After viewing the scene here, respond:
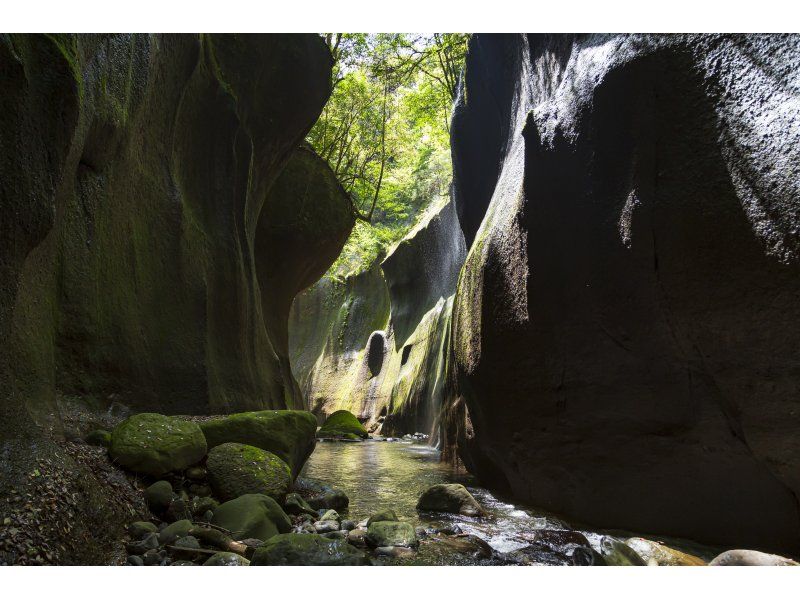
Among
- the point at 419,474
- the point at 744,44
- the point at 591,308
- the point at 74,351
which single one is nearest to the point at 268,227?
the point at 419,474

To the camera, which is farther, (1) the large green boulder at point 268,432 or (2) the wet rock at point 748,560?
(1) the large green boulder at point 268,432

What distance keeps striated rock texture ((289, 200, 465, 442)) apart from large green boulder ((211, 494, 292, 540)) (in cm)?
655

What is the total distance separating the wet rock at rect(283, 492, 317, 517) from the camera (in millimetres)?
4363

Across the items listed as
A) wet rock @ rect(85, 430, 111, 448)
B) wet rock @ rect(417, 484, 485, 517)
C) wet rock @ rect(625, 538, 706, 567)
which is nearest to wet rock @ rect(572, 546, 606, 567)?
wet rock @ rect(625, 538, 706, 567)

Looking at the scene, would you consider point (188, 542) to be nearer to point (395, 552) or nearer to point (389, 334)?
point (395, 552)

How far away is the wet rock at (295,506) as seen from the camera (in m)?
4.36

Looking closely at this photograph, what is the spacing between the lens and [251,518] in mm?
3475

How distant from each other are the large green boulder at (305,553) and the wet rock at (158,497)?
37.5 inches

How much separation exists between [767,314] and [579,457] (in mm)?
1923

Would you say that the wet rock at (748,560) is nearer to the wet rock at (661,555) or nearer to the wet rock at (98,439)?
the wet rock at (661,555)

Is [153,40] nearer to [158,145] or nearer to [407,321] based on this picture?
[158,145]

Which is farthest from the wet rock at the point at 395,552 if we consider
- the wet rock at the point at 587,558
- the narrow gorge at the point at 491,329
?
the wet rock at the point at 587,558

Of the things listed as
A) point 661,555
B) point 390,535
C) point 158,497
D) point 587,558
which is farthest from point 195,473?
point 661,555
